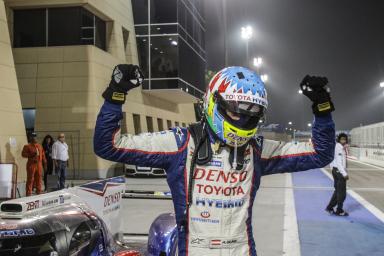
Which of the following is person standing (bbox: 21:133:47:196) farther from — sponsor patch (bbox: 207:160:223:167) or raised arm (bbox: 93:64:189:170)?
sponsor patch (bbox: 207:160:223:167)

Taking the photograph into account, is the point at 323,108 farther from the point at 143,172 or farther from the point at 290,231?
the point at 143,172

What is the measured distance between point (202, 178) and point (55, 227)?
1493 millimetres

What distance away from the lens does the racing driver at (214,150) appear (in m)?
2.68

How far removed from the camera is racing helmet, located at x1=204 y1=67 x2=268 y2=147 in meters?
2.69

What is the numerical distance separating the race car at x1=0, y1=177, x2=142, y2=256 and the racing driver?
115 cm

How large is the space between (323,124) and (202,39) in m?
41.1

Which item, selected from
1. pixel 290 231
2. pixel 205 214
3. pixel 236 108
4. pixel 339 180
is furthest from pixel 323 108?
pixel 339 180

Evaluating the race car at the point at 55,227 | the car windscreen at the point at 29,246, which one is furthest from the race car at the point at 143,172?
the car windscreen at the point at 29,246

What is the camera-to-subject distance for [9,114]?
1623 cm

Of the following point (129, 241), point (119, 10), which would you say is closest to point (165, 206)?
point (129, 241)

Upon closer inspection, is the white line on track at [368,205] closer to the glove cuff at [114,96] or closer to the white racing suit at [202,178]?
the white racing suit at [202,178]

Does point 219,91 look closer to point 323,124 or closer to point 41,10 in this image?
point 323,124

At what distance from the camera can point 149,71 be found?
99.9ft

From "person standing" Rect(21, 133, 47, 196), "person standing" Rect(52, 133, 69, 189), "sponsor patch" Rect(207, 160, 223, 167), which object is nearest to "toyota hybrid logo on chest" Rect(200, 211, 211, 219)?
"sponsor patch" Rect(207, 160, 223, 167)
